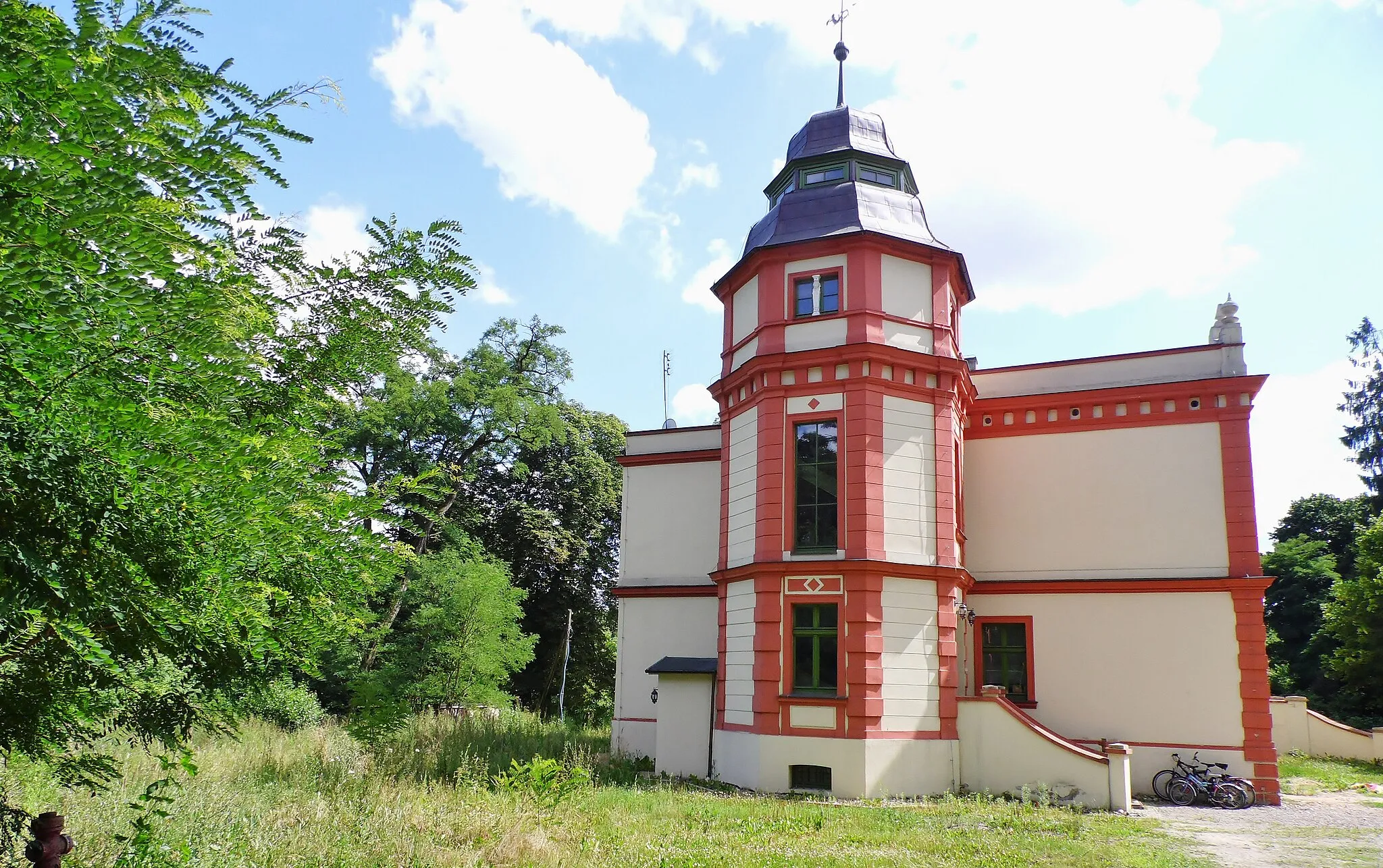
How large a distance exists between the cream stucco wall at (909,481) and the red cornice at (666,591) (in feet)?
16.9

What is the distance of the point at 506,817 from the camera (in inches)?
353

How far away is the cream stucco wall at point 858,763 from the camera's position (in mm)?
14766

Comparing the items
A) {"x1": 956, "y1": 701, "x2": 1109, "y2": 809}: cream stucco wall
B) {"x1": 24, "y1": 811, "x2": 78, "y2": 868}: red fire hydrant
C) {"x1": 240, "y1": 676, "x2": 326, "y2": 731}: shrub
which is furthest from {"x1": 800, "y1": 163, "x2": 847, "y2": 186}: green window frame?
{"x1": 24, "y1": 811, "x2": 78, "y2": 868}: red fire hydrant

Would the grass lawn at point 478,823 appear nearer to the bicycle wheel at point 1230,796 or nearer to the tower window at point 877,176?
the bicycle wheel at point 1230,796

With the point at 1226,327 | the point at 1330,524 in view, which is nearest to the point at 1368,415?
the point at 1330,524

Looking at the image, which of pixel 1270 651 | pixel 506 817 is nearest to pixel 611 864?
pixel 506 817


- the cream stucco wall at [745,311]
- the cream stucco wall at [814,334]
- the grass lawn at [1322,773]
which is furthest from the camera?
the cream stucco wall at [745,311]

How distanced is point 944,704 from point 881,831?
15.4 feet

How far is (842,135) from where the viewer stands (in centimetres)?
1897

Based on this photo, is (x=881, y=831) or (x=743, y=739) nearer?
(x=881, y=831)

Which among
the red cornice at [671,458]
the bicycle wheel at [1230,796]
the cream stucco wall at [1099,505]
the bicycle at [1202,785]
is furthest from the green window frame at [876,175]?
the bicycle wheel at [1230,796]

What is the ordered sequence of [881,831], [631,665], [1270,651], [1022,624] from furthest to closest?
[1270,651] < [631,665] < [1022,624] < [881,831]

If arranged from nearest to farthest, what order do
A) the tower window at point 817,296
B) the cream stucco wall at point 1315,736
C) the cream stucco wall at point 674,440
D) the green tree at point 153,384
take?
1. the green tree at point 153,384
2. the tower window at point 817,296
3. the cream stucco wall at point 674,440
4. the cream stucco wall at point 1315,736

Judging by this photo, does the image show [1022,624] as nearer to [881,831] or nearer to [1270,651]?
[881,831]
